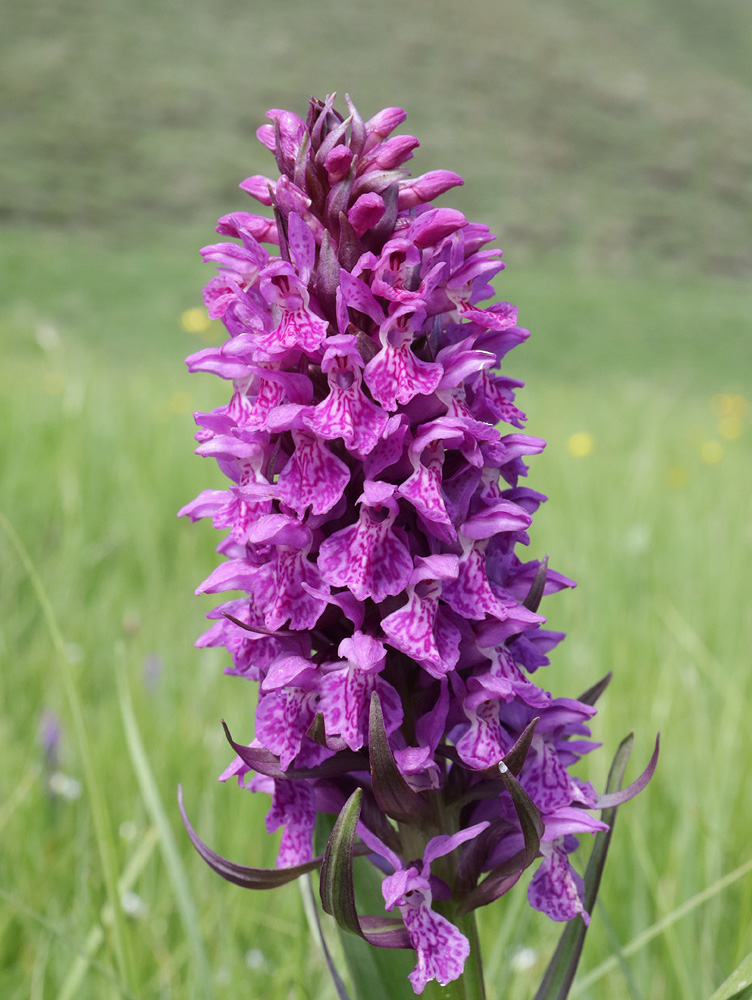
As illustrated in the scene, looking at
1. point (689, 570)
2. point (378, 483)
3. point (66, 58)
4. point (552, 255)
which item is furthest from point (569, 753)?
point (66, 58)

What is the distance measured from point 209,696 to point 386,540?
172 cm

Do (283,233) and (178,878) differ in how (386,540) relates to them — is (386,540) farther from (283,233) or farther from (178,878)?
(178,878)

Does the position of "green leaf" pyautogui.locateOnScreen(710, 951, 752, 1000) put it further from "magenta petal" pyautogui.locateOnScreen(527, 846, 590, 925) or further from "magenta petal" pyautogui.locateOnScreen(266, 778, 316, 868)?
"magenta petal" pyautogui.locateOnScreen(266, 778, 316, 868)

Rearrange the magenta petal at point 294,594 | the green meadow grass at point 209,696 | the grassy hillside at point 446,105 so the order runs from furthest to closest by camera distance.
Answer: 1. the grassy hillside at point 446,105
2. the green meadow grass at point 209,696
3. the magenta petal at point 294,594

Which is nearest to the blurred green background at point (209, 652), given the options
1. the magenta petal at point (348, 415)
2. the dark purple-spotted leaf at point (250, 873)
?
the dark purple-spotted leaf at point (250, 873)

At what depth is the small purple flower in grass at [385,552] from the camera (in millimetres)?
753

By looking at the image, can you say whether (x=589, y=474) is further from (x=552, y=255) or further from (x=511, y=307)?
(x=552, y=255)

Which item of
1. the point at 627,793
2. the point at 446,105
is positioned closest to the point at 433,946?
the point at 627,793

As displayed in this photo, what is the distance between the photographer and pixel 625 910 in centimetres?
159

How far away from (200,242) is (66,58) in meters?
11.0

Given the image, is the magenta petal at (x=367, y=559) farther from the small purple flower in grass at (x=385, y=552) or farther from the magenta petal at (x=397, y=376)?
the magenta petal at (x=397, y=376)

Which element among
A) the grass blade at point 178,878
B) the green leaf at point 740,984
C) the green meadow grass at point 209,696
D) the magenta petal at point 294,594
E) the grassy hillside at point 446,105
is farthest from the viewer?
the grassy hillside at point 446,105

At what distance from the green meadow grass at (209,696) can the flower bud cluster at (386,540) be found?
0.86 ft

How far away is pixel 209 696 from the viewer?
234 cm
